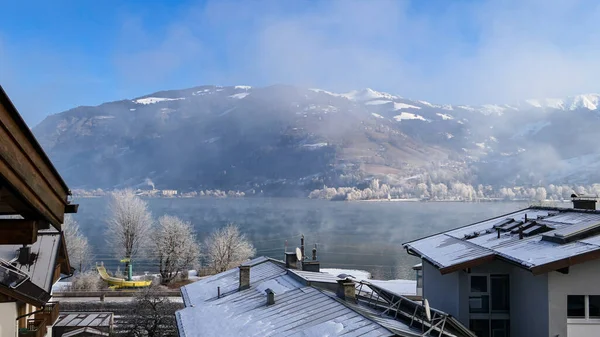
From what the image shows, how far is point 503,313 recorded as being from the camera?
655 inches

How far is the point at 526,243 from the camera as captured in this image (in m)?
16.2

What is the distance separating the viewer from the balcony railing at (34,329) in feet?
61.9

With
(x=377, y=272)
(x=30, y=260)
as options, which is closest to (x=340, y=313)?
(x=30, y=260)

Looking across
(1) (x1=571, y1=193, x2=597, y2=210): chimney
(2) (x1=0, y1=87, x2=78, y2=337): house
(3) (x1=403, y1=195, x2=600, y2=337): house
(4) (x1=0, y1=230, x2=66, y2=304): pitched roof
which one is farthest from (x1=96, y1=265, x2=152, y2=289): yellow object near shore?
(2) (x1=0, y1=87, x2=78, y2=337): house

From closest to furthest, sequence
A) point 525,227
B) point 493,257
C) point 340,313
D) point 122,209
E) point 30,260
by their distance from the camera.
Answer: point 340,313, point 493,257, point 525,227, point 30,260, point 122,209

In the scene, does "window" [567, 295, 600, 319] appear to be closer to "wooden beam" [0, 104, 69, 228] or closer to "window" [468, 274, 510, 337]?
"window" [468, 274, 510, 337]

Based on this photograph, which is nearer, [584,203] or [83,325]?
[584,203]

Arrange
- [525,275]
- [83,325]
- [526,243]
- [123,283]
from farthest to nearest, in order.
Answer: [123,283]
[83,325]
[526,243]
[525,275]

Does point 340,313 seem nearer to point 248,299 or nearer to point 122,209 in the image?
point 248,299

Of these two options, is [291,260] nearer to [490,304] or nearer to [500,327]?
[490,304]

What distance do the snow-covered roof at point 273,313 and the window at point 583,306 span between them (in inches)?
217

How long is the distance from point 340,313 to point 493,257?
5.01 meters

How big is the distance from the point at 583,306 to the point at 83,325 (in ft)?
78.0

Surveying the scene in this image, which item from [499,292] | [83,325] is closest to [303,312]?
[499,292]
